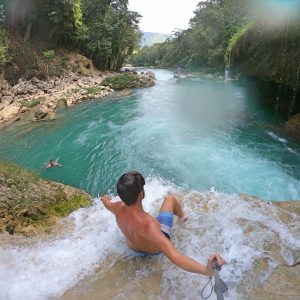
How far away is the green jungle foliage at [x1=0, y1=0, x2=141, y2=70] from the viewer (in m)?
25.3

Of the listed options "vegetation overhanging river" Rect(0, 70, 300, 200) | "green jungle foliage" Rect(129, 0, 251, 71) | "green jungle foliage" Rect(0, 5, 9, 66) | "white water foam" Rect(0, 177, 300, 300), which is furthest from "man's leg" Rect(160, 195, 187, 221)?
"green jungle foliage" Rect(129, 0, 251, 71)

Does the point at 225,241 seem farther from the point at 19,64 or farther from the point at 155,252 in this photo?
the point at 19,64

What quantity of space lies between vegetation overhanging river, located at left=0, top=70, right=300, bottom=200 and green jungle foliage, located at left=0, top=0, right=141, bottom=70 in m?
10.5

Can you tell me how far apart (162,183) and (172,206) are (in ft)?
12.9

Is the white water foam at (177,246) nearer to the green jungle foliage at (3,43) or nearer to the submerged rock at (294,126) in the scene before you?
the submerged rock at (294,126)

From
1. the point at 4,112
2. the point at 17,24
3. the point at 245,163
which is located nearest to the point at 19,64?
the point at 17,24

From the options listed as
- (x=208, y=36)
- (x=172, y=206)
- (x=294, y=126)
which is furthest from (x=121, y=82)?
(x=172, y=206)

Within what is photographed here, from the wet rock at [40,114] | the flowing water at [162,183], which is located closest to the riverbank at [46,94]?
the wet rock at [40,114]

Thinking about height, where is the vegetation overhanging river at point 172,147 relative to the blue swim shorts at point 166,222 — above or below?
below

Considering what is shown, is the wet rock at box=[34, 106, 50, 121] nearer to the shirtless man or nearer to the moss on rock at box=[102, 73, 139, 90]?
the moss on rock at box=[102, 73, 139, 90]

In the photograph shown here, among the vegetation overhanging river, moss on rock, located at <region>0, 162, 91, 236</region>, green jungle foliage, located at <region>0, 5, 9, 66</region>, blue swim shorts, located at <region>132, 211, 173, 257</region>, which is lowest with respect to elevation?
the vegetation overhanging river

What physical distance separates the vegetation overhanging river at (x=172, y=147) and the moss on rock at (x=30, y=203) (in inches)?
91.9

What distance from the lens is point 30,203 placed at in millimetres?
4992

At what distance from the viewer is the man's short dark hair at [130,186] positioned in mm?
2938
